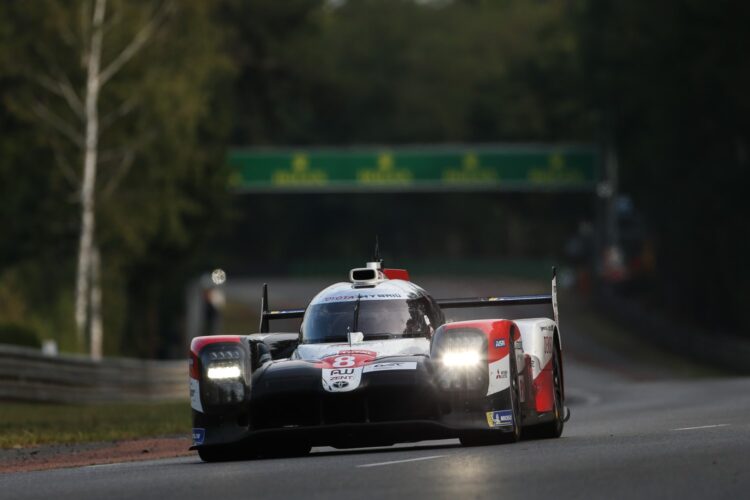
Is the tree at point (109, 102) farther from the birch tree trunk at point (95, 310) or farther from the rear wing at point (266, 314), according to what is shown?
the rear wing at point (266, 314)

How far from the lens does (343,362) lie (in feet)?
49.6

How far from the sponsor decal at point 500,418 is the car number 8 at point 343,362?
3.65ft

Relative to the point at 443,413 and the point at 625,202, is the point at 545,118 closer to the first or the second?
the point at 625,202

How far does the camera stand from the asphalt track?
11.2m

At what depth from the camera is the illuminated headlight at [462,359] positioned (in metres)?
15.0

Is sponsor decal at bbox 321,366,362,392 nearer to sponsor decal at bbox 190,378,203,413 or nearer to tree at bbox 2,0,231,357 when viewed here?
sponsor decal at bbox 190,378,203,413

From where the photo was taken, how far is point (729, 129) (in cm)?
6419

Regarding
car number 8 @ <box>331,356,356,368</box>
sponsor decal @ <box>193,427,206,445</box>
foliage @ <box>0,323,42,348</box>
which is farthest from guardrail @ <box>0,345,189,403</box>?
car number 8 @ <box>331,356,356,368</box>

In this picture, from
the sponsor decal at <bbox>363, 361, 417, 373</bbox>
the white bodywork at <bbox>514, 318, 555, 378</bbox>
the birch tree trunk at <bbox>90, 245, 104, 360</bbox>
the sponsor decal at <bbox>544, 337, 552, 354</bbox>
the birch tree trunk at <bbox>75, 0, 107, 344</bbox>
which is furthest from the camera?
the birch tree trunk at <bbox>75, 0, 107, 344</bbox>

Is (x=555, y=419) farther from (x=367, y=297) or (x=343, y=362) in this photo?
(x=343, y=362)

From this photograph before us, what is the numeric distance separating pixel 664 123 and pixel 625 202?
51.2ft

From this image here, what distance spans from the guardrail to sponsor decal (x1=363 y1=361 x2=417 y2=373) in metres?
14.6

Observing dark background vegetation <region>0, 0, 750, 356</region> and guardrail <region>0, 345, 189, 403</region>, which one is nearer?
guardrail <region>0, 345, 189, 403</region>

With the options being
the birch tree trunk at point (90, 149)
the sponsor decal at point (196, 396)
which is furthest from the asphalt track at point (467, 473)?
the birch tree trunk at point (90, 149)
